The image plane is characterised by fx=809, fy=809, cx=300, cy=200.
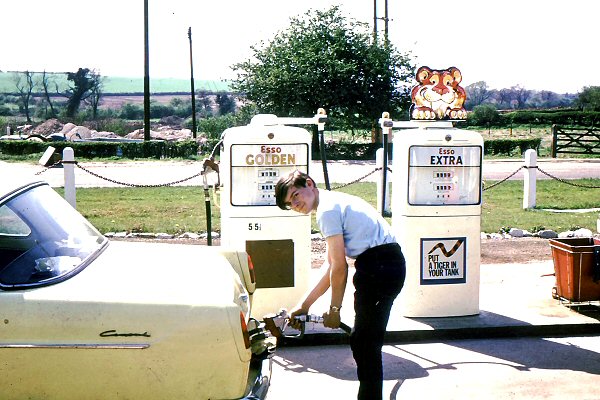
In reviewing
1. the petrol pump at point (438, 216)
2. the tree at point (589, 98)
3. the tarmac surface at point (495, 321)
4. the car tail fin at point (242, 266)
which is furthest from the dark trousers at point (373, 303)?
the tree at point (589, 98)

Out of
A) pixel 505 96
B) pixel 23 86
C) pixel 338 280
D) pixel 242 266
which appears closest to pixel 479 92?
pixel 505 96

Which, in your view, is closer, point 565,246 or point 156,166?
point 565,246

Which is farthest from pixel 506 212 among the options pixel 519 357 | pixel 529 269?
pixel 519 357

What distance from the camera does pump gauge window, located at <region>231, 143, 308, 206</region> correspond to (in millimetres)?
7695

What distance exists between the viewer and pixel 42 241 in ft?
15.3

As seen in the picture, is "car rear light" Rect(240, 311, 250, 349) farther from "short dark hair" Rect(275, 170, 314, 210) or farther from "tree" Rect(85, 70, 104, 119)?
"tree" Rect(85, 70, 104, 119)

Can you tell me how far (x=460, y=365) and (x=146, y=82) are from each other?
105 ft

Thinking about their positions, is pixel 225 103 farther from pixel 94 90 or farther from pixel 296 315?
pixel 296 315

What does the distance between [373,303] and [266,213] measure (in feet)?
9.09

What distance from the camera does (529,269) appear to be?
408 inches

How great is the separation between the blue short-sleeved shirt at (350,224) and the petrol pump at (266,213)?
2.57m

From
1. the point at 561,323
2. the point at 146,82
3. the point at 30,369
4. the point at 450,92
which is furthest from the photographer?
the point at 146,82

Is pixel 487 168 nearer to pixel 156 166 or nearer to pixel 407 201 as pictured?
pixel 156 166

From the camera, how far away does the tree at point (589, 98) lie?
227ft
